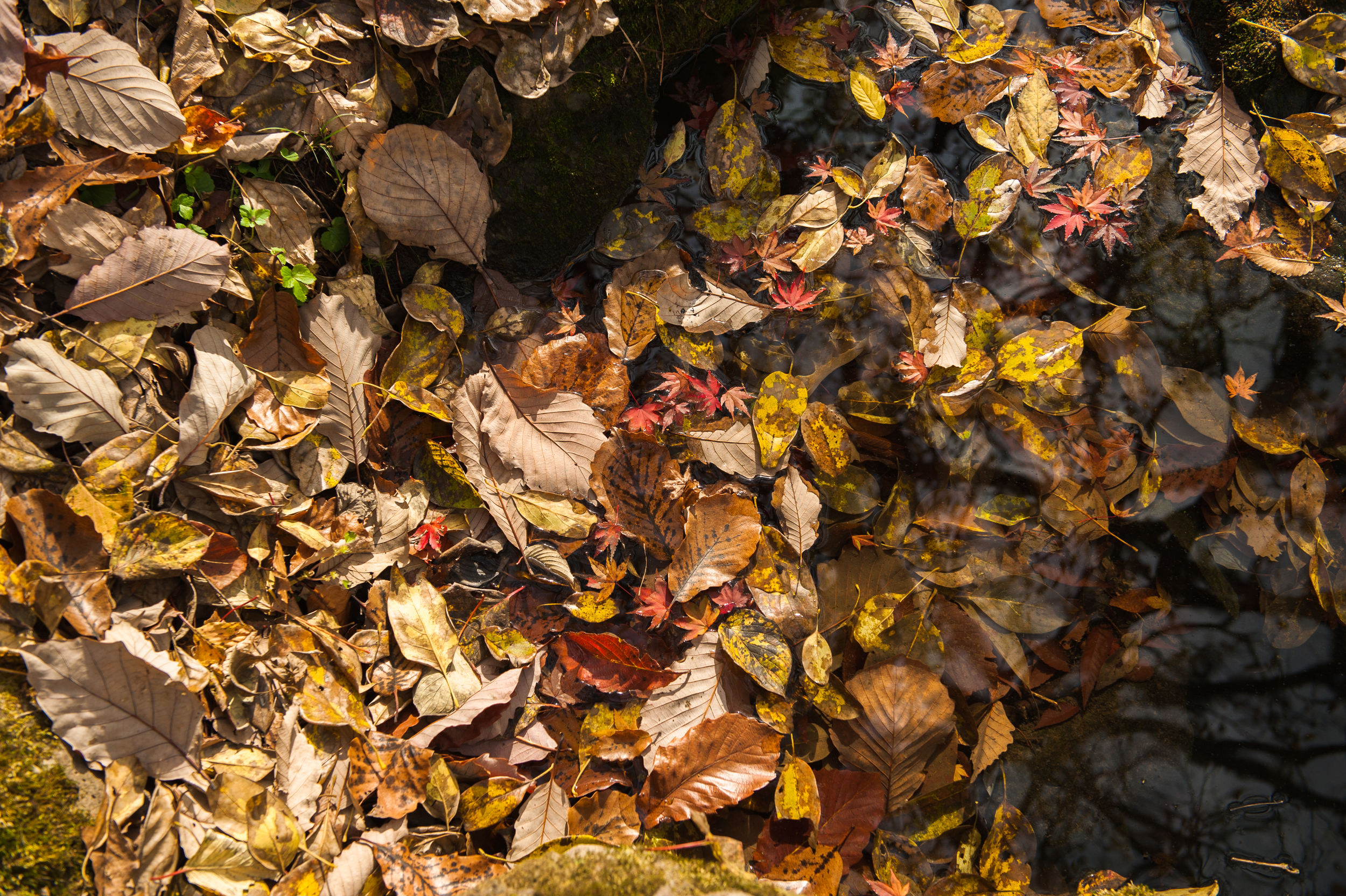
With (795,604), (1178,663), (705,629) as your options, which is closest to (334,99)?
(705,629)

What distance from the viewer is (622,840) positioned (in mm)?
1682

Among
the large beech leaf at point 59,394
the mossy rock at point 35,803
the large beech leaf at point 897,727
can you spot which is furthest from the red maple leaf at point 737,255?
the mossy rock at point 35,803

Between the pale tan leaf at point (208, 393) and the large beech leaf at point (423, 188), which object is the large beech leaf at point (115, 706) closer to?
the pale tan leaf at point (208, 393)

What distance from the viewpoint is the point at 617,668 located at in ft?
6.04

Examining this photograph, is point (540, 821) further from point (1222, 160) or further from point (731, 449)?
point (1222, 160)

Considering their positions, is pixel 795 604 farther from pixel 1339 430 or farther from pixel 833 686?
pixel 1339 430

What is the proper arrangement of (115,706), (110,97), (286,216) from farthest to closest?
(286,216), (110,97), (115,706)

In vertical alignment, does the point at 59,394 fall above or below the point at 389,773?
above

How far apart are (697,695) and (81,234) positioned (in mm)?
1770

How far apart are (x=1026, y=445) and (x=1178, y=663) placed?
748mm

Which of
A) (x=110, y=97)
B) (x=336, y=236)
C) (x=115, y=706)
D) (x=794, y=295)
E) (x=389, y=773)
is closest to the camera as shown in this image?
(x=115, y=706)

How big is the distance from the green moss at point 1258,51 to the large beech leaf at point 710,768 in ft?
8.03

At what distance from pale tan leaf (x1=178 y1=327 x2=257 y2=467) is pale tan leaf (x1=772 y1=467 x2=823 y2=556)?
1382 millimetres

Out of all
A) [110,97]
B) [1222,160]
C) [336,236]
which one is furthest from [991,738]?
[110,97]
